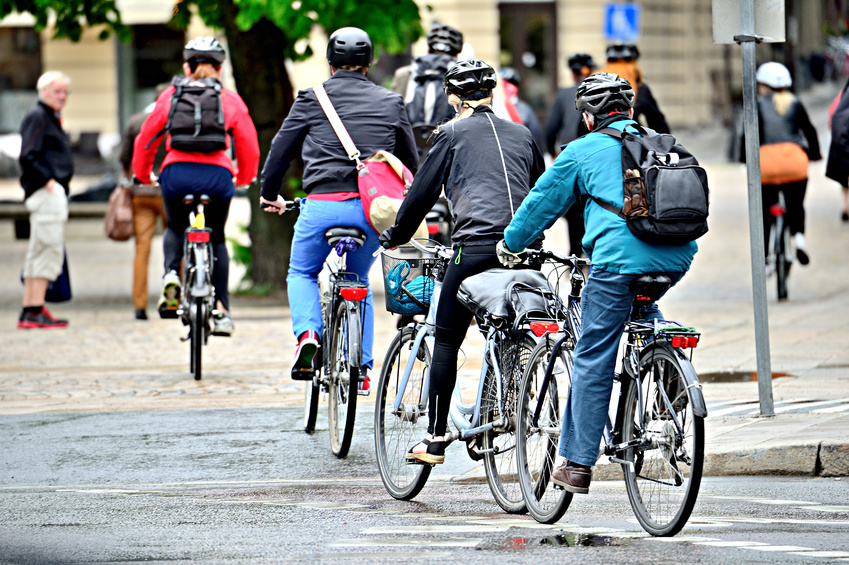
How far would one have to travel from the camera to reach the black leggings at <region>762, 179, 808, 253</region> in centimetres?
1307

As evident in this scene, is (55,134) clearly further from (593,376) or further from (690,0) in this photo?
(690,0)

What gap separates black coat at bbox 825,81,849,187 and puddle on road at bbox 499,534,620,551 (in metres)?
3.91

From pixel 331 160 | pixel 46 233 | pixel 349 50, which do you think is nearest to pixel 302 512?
pixel 331 160

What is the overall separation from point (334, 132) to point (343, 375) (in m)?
1.24

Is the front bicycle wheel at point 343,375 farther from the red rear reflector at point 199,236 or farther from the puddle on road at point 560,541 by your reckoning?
the red rear reflector at point 199,236

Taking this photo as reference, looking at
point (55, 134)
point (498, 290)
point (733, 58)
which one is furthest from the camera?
point (733, 58)

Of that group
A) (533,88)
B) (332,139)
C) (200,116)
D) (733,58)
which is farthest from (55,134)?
(733,58)

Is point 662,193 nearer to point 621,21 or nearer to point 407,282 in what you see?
point 407,282

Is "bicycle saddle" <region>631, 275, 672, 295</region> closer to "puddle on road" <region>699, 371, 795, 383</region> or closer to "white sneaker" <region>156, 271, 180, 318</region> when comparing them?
"puddle on road" <region>699, 371, 795, 383</region>

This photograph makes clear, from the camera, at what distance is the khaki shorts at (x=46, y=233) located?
495 inches

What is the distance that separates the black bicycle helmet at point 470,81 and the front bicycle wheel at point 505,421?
1058mm

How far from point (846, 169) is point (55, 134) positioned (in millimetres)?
6698

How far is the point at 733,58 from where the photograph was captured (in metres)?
38.3

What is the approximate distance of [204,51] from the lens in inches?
400
